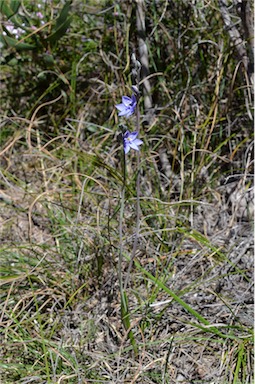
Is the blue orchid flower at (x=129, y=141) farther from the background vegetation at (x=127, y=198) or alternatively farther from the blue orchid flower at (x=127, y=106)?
the background vegetation at (x=127, y=198)

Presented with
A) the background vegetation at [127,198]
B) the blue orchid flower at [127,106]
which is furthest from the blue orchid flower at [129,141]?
the background vegetation at [127,198]

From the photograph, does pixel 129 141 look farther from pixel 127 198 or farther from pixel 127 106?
pixel 127 198

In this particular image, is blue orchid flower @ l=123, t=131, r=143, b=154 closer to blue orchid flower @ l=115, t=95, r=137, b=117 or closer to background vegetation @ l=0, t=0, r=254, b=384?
blue orchid flower @ l=115, t=95, r=137, b=117

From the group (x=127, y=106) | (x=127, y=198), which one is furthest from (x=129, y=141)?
(x=127, y=198)

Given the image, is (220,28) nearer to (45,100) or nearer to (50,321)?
(45,100)

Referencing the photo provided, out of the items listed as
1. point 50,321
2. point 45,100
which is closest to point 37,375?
point 50,321

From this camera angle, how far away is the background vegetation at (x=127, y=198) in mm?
1998

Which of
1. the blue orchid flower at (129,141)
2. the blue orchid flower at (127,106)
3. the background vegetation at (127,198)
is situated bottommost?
the background vegetation at (127,198)

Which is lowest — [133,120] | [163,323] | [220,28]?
[163,323]

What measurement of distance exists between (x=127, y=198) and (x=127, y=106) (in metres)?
0.38

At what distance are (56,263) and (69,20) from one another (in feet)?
3.64

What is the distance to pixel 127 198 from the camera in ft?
6.98

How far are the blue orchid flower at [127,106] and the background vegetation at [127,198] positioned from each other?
35 centimetres

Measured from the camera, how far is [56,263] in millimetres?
2275
